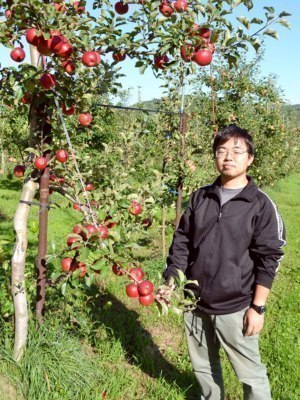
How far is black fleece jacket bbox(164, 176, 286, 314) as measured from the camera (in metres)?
2.10

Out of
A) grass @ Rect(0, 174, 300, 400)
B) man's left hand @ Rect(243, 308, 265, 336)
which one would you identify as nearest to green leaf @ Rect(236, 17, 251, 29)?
man's left hand @ Rect(243, 308, 265, 336)

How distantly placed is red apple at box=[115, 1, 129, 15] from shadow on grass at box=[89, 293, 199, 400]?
2.26m

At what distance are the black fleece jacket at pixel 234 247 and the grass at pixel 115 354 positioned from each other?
924 mm

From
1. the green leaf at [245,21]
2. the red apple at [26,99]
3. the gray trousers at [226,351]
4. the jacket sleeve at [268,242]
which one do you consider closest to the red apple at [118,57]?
the red apple at [26,99]

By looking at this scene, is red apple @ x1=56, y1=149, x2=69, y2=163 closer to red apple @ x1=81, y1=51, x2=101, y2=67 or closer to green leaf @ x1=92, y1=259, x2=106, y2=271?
red apple @ x1=81, y1=51, x2=101, y2=67

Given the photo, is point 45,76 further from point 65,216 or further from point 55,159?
point 65,216

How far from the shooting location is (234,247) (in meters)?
2.15

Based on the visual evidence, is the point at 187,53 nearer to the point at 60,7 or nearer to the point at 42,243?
the point at 60,7

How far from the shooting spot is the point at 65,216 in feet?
27.9

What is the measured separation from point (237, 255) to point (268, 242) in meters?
0.18

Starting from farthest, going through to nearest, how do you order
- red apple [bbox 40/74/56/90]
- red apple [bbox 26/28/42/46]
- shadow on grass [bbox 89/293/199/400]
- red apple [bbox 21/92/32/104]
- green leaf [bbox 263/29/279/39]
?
shadow on grass [bbox 89/293/199/400] → red apple [bbox 21/92/32/104] → red apple [bbox 40/74/56/90] → green leaf [bbox 263/29/279/39] → red apple [bbox 26/28/42/46]

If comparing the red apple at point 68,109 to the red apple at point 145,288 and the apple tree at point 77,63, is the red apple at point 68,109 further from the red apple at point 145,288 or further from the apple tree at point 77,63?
the red apple at point 145,288

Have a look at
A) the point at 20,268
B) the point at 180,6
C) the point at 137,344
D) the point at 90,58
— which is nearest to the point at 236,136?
the point at 180,6

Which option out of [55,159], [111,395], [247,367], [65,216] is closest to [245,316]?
[247,367]
